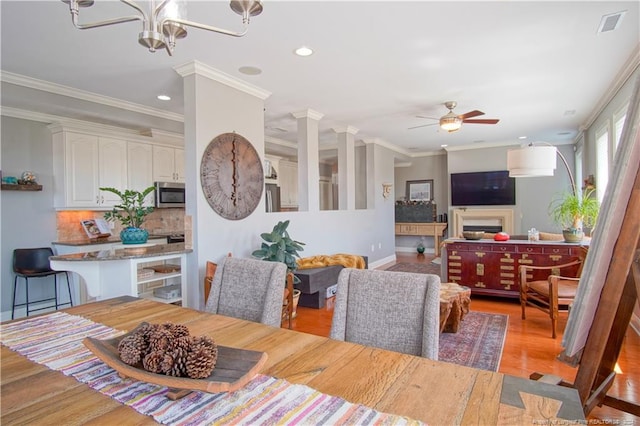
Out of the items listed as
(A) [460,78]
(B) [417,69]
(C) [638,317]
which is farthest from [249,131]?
(C) [638,317]

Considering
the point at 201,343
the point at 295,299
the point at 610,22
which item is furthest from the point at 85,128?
the point at 610,22

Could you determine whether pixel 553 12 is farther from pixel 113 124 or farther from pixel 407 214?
pixel 407 214

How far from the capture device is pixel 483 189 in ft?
26.5

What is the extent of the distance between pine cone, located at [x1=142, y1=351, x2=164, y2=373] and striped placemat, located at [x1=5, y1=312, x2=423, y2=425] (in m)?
0.06

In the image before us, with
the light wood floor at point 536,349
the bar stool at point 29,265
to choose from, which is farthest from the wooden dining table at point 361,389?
the bar stool at point 29,265

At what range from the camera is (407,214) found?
362 inches

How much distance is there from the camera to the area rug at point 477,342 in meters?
2.75

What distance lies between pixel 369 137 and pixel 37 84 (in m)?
4.96

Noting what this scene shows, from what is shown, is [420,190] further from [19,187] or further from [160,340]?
[160,340]

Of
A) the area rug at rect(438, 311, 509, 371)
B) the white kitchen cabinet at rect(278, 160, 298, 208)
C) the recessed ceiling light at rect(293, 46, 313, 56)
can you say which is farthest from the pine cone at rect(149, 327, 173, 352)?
the white kitchen cabinet at rect(278, 160, 298, 208)

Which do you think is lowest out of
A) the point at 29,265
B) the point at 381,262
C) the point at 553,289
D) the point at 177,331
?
the point at 381,262

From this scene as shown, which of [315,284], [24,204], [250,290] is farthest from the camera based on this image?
[24,204]

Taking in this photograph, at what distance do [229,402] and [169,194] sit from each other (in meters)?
4.96

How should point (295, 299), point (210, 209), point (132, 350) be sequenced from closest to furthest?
1. point (132, 350)
2. point (210, 209)
3. point (295, 299)
